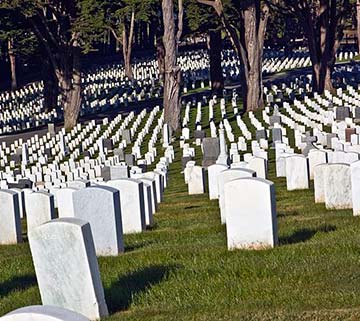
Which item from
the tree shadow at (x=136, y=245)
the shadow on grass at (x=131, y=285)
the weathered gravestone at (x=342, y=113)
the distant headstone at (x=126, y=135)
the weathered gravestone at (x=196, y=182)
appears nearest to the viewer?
the shadow on grass at (x=131, y=285)

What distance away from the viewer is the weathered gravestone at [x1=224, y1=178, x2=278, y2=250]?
1032cm

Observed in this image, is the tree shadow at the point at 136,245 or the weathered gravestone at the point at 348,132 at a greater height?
the weathered gravestone at the point at 348,132

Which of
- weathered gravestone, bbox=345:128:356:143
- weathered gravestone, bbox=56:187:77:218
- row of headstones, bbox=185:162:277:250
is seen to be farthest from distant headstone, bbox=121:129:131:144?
row of headstones, bbox=185:162:277:250

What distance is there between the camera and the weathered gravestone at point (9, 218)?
13648 millimetres

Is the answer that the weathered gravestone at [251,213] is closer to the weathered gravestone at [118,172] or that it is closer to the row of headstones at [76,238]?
the row of headstones at [76,238]

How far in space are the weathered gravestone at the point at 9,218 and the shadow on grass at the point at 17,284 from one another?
10.5 feet

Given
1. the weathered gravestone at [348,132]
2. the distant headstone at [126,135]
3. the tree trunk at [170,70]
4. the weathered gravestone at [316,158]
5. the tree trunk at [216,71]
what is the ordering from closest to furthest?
the weathered gravestone at [316,158]
the weathered gravestone at [348,132]
the distant headstone at [126,135]
the tree trunk at [170,70]
the tree trunk at [216,71]

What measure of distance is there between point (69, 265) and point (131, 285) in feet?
3.99

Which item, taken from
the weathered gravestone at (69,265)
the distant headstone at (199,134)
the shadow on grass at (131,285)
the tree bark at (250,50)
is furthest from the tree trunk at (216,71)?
the weathered gravestone at (69,265)

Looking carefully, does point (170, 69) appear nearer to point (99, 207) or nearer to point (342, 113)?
point (342, 113)

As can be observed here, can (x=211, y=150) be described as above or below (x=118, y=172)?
above

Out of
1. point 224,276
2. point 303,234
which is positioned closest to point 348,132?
point 303,234

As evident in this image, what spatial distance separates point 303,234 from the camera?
459 inches

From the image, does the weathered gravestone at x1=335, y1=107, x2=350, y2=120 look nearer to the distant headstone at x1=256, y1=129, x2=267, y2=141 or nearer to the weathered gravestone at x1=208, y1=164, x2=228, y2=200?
the distant headstone at x1=256, y1=129, x2=267, y2=141
